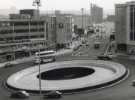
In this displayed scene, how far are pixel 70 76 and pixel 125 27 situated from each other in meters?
17.3

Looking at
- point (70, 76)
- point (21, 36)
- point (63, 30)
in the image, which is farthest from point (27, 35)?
point (70, 76)

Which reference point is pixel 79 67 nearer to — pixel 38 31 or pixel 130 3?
pixel 130 3

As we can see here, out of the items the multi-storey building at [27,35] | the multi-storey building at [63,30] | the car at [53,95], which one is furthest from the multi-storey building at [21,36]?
the car at [53,95]

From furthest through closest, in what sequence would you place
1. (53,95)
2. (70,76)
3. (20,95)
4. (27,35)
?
(27,35)
(70,76)
(20,95)
(53,95)

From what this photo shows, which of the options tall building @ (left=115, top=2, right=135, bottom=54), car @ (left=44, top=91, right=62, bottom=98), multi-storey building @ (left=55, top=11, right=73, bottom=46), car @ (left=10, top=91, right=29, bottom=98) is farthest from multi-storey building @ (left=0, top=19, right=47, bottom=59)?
car @ (left=44, top=91, right=62, bottom=98)

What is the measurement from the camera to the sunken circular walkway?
28453 mm

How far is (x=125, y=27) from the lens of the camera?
168 feet

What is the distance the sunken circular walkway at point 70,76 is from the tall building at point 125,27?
10.1 m

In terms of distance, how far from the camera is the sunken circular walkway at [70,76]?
2845 cm

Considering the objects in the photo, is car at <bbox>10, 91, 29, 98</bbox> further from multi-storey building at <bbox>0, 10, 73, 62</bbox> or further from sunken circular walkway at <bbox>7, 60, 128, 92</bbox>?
multi-storey building at <bbox>0, 10, 73, 62</bbox>

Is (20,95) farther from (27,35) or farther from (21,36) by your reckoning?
(27,35)

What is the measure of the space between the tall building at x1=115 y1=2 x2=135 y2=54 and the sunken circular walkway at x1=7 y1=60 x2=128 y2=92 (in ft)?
33.3

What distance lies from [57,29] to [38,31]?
8.14m

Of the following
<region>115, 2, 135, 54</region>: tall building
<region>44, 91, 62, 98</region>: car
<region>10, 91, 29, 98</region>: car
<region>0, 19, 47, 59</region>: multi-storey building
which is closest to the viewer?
<region>44, 91, 62, 98</region>: car
